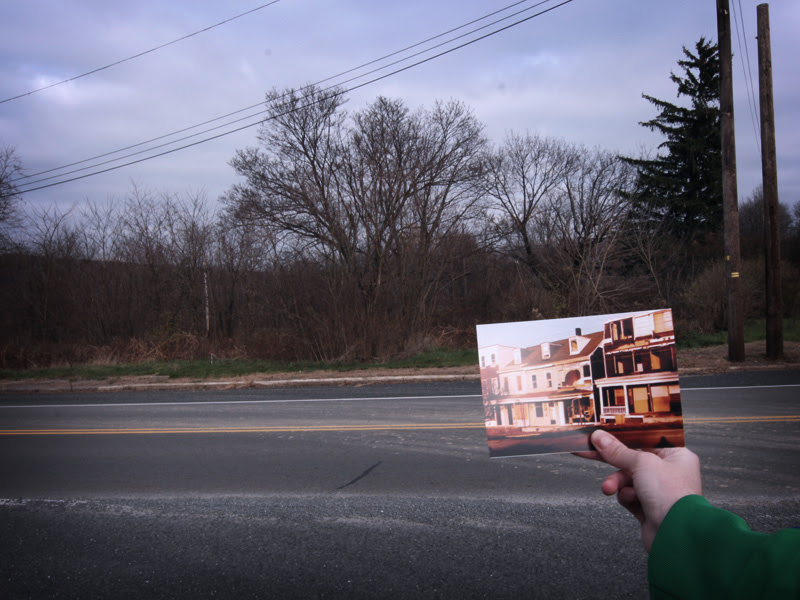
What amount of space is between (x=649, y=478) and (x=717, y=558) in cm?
46

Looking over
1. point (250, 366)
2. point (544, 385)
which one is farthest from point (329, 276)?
point (544, 385)

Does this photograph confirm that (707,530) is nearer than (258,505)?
Yes

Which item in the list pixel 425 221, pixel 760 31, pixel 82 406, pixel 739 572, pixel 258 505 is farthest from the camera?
pixel 425 221

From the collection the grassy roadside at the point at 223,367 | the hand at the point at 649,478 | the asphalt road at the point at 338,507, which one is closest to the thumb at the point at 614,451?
the hand at the point at 649,478

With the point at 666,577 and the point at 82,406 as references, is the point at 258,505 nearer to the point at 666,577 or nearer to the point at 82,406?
the point at 666,577

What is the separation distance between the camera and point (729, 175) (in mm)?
13164

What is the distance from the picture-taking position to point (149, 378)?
15.8 meters

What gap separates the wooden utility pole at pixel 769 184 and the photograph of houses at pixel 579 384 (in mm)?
13584

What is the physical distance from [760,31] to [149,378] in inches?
674

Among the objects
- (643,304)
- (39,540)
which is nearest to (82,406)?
(39,540)

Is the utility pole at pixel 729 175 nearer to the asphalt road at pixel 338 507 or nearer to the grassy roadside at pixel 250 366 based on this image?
the grassy roadside at pixel 250 366

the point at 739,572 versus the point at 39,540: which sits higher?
the point at 739,572

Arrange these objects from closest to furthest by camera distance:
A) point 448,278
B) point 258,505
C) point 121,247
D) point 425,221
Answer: point 258,505
point 425,221
point 448,278
point 121,247

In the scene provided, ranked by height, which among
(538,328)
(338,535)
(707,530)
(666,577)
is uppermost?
(538,328)
